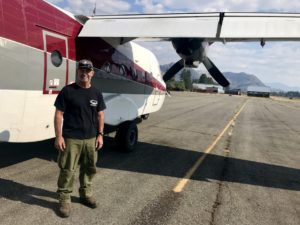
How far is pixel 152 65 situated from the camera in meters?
15.3

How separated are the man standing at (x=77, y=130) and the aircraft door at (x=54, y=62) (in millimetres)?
2291

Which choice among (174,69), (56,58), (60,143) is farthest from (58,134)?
(174,69)

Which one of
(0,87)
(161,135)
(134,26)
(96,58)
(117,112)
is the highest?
(134,26)

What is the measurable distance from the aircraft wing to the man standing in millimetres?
3463

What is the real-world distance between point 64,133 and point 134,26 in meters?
4.46

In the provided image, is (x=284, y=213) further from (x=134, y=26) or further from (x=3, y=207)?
(x=134, y=26)

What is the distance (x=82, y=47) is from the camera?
Answer: 9.67 meters

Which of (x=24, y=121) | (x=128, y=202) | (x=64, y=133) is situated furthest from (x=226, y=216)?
(x=24, y=121)

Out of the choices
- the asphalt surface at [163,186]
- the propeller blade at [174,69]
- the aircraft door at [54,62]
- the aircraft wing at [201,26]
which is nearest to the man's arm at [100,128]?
the asphalt surface at [163,186]

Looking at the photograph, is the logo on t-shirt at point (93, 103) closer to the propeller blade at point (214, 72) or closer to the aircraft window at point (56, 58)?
the aircraft window at point (56, 58)

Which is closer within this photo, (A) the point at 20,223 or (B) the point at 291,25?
(A) the point at 20,223

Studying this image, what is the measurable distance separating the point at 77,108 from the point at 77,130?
0.36 m

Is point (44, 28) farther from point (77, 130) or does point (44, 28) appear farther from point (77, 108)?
point (77, 130)

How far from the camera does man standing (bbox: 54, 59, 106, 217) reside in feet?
19.8
